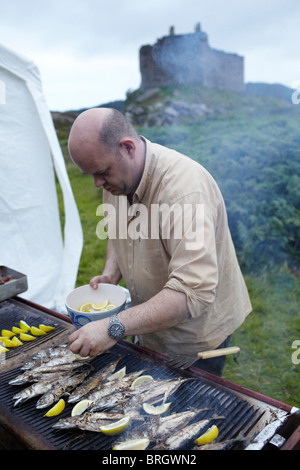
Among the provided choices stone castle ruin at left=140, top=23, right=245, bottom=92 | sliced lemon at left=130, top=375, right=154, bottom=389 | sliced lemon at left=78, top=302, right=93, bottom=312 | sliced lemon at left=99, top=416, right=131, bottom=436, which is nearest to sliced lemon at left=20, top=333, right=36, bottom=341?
sliced lemon at left=78, top=302, right=93, bottom=312

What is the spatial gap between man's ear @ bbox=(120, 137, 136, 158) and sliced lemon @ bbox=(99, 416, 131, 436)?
1.48 metres

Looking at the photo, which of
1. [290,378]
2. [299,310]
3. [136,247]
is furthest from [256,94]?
[136,247]

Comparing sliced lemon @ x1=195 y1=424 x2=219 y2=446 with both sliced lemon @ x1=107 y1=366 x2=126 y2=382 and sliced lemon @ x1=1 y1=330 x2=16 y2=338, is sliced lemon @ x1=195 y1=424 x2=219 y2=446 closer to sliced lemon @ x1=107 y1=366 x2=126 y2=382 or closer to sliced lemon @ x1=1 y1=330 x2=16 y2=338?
sliced lemon @ x1=107 y1=366 x2=126 y2=382

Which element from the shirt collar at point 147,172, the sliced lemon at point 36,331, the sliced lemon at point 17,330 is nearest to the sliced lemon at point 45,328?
the sliced lemon at point 36,331

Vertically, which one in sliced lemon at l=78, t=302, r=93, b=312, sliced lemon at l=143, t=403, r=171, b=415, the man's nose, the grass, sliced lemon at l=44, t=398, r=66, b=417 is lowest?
the grass

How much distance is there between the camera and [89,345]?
2064 millimetres

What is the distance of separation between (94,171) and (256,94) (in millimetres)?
20512

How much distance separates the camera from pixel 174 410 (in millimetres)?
1936

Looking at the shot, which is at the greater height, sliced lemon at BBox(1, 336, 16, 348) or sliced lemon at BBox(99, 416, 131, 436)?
sliced lemon at BBox(1, 336, 16, 348)

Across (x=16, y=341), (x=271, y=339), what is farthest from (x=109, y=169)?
(x=271, y=339)

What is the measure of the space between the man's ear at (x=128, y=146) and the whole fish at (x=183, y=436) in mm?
1535

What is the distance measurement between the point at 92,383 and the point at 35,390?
327mm

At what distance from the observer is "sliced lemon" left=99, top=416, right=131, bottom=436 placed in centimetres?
176
